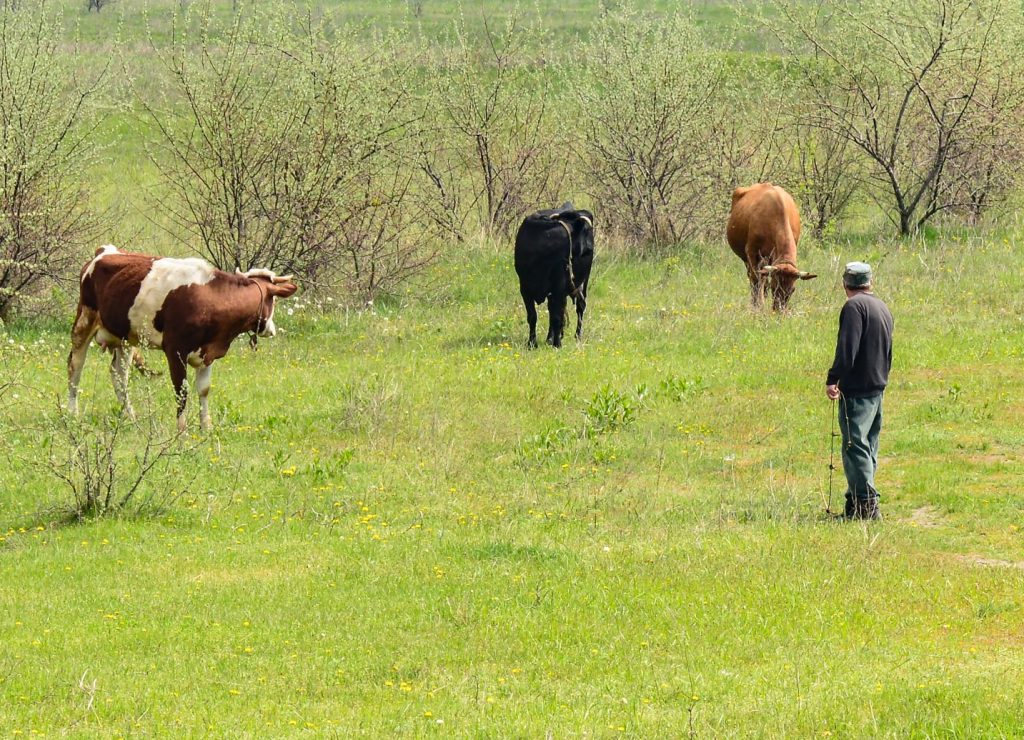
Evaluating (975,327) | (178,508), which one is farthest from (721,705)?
(975,327)

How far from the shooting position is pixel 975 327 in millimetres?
17266

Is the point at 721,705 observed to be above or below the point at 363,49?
below

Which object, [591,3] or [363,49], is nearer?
[363,49]

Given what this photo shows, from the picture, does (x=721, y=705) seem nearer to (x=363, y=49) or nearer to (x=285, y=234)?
(x=285, y=234)

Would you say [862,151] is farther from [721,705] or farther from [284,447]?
[721,705]

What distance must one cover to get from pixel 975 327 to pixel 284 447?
8.82 metres

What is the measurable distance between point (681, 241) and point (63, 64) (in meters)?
10.3

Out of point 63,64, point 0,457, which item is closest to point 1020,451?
point 0,457

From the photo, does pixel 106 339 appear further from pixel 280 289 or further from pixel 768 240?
pixel 768 240

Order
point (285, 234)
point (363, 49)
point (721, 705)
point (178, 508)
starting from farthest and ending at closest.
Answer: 1. point (363, 49)
2. point (285, 234)
3. point (178, 508)
4. point (721, 705)

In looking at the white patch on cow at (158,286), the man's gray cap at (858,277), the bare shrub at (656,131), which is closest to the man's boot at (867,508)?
the man's gray cap at (858,277)

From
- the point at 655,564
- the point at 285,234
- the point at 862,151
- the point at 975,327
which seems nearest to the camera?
the point at 655,564

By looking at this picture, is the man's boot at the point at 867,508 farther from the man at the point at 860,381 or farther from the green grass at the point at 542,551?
the green grass at the point at 542,551

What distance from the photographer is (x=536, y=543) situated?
1023 centimetres
